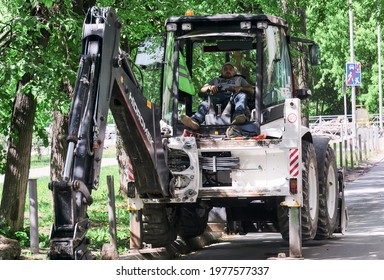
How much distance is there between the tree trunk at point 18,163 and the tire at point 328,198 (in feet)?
16.4

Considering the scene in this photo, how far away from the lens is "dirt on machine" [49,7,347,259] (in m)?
11.5

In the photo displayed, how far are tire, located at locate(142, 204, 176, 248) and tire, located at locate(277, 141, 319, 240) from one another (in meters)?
1.46

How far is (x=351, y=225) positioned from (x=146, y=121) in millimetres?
7592

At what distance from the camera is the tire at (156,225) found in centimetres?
1348

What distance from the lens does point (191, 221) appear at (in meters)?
14.7

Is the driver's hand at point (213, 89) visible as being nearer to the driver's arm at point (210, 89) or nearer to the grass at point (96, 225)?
the driver's arm at point (210, 89)

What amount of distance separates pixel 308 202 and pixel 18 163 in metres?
5.73

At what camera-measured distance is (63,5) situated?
1656cm

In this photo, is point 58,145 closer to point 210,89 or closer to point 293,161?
point 210,89

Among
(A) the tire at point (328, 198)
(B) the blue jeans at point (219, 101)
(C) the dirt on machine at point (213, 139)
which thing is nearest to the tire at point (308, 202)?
(C) the dirt on machine at point (213, 139)

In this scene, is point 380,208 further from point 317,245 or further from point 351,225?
point 317,245

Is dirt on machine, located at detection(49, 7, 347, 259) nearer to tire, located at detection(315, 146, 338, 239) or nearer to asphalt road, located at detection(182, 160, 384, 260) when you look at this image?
tire, located at detection(315, 146, 338, 239)

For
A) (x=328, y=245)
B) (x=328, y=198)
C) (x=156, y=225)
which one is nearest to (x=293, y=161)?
(x=156, y=225)

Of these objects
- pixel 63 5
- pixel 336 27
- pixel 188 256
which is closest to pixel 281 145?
pixel 188 256
